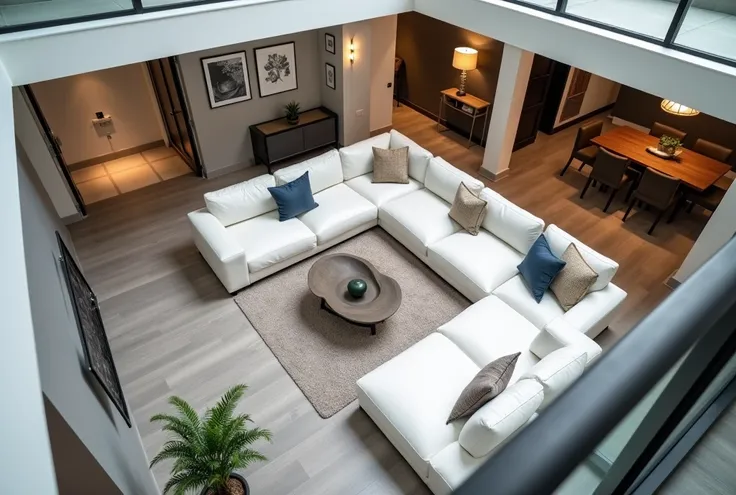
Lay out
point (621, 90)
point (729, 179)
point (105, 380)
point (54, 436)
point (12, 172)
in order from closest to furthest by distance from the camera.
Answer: point (54, 436)
point (12, 172)
point (105, 380)
point (729, 179)
point (621, 90)

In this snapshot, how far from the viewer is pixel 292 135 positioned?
7.52 metres

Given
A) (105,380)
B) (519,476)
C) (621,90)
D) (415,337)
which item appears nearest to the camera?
(519,476)

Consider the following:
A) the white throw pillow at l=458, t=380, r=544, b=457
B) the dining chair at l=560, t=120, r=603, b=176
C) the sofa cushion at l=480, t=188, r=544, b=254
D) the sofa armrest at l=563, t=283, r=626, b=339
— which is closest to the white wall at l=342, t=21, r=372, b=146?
the sofa cushion at l=480, t=188, r=544, b=254

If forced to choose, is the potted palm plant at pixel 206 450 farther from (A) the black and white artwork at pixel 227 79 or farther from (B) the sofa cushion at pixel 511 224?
(A) the black and white artwork at pixel 227 79

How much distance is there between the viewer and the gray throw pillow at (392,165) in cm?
642

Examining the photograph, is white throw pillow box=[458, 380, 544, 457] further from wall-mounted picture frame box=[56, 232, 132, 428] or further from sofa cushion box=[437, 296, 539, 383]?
wall-mounted picture frame box=[56, 232, 132, 428]

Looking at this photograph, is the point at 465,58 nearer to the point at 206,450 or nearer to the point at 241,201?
the point at 241,201

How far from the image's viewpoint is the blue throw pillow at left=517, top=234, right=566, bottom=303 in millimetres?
4721

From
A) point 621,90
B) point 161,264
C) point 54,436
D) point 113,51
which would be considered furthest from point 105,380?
point 621,90

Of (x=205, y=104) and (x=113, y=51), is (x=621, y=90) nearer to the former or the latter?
(x=205, y=104)

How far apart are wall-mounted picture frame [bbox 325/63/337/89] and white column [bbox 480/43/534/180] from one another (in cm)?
259

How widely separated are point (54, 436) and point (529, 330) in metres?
3.83

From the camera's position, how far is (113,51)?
4.45 m

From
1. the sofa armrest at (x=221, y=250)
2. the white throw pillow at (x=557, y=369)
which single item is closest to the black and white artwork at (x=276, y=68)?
the sofa armrest at (x=221, y=250)
